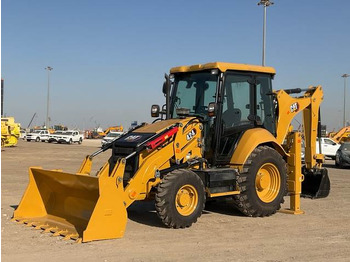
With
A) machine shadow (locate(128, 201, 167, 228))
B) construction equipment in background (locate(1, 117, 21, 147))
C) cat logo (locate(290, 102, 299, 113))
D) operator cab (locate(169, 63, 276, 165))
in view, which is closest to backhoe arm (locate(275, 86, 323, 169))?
cat logo (locate(290, 102, 299, 113))

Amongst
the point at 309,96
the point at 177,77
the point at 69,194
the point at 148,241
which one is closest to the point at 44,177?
the point at 69,194

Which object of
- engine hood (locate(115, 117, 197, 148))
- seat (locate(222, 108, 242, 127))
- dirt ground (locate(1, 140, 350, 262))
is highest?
seat (locate(222, 108, 242, 127))

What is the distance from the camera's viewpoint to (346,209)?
381 inches

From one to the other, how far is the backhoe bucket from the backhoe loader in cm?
130

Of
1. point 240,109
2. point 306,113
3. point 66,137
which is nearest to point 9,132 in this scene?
point 66,137

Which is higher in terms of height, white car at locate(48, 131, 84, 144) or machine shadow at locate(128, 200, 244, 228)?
white car at locate(48, 131, 84, 144)

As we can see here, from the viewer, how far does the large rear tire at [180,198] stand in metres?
7.07

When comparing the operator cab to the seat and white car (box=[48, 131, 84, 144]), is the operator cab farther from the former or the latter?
white car (box=[48, 131, 84, 144])

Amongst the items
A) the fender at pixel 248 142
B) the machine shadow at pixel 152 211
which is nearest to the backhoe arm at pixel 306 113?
the fender at pixel 248 142

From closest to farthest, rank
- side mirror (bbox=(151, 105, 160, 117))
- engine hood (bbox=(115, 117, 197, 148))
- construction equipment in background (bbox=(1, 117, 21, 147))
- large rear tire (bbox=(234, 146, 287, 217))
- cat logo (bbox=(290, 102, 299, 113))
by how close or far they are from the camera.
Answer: engine hood (bbox=(115, 117, 197, 148)), large rear tire (bbox=(234, 146, 287, 217)), side mirror (bbox=(151, 105, 160, 117)), cat logo (bbox=(290, 102, 299, 113)), construction equipment in background (bbox=(1, 117, 21, 147))

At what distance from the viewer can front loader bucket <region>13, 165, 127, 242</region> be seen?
255 inches

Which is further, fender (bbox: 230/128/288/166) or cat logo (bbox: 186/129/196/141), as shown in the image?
fender (bbox: 230/128/288/166)

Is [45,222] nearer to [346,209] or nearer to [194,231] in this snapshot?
[194,231]

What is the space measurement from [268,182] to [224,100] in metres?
1.89
